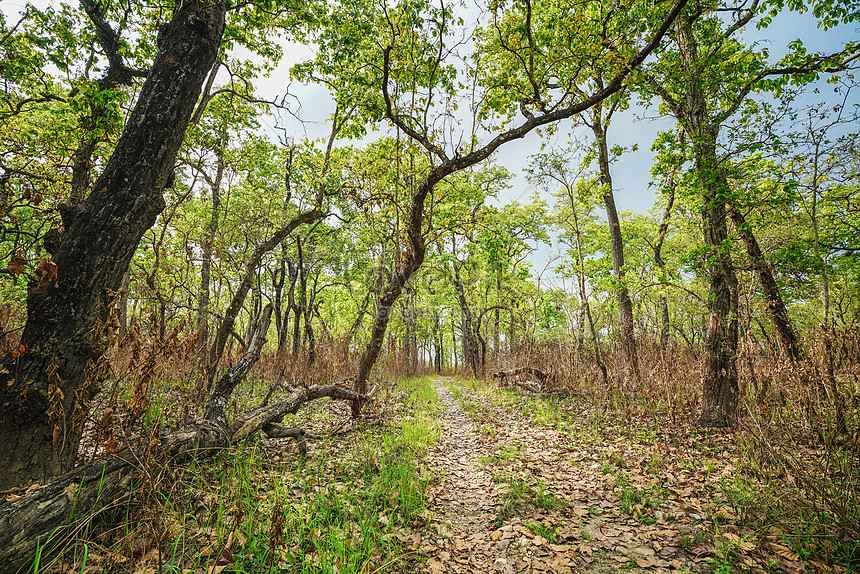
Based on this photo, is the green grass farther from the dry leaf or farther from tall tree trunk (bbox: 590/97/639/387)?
tall tree trunk (bbox: 590/97/639/387)

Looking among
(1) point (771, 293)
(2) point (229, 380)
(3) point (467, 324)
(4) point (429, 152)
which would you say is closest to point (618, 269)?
(1) point (771, 293)

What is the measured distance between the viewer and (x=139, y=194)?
11.2 ft

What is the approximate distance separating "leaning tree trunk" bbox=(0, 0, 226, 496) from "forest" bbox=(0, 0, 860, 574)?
0.08 ft

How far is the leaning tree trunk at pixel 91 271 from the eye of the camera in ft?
9.21

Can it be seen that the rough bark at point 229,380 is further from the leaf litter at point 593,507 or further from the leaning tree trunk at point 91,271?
the leaf litter at point 593,507

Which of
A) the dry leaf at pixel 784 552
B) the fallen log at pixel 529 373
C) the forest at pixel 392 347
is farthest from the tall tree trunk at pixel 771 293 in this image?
the fallen log at pixel 529 373

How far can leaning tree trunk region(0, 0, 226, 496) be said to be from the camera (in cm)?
281

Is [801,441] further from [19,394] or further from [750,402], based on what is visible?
[19,394]

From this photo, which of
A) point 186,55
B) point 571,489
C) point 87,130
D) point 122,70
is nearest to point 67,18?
point 122,70

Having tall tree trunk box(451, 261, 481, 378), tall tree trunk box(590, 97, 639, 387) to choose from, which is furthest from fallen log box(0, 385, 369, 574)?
tall tree trunk box(451, 261, 481, 378)

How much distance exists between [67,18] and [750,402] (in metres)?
12.7

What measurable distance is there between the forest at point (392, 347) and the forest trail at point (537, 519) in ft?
0.12

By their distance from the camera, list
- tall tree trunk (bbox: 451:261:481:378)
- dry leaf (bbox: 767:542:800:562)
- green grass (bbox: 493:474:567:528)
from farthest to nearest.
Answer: tall tree trunk (bbox: 451:261:481:378), green grass (bbox: 493:474:567:528), dry leaf (bbox: 767:542:800:562)

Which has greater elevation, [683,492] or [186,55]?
[186,55]
